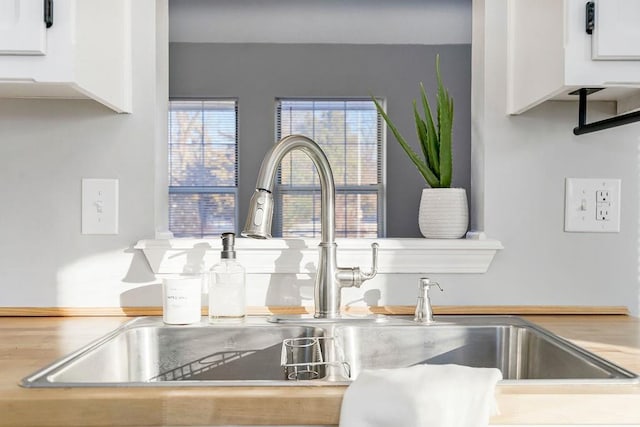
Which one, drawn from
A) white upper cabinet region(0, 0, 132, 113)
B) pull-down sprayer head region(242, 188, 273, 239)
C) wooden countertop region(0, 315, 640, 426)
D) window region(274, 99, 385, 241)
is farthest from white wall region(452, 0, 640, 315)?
window region(274, 99, 385, 241)

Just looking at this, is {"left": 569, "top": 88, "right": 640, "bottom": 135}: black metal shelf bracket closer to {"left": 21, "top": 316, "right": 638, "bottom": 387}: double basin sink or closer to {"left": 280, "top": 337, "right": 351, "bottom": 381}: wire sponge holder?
{"left": 21, "top": 316, "right": 638, "bottom": 387}: double basin sink

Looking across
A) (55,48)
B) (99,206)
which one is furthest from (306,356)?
(55,48)

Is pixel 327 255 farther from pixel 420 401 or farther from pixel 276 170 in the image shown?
pixel 420 401

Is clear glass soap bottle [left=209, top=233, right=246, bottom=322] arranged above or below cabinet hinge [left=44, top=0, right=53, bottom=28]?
below

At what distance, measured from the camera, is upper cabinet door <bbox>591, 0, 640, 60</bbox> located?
1099 millimetres

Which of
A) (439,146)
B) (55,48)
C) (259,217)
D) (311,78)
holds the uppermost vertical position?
(311,78)

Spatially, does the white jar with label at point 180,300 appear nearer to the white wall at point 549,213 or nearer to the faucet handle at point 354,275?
the faucet handle at point 354,275

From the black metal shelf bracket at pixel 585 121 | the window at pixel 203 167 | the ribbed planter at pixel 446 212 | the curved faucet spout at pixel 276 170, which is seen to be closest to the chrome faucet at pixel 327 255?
the curved faucet spout at pixel 276 170

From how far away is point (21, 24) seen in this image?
106 centimetres

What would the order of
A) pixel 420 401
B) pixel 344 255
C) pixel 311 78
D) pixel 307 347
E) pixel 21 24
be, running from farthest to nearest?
1. pixel 311 78
2. pixel 344 255
3. pixel 307 347
4. pixel 21 24
5. pixel 420 401

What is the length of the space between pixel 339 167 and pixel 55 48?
4330mm

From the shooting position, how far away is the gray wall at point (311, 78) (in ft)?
17.0

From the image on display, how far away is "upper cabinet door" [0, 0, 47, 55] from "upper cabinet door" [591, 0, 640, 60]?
0.93 metres

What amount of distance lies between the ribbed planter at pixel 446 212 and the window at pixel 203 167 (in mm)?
3967
